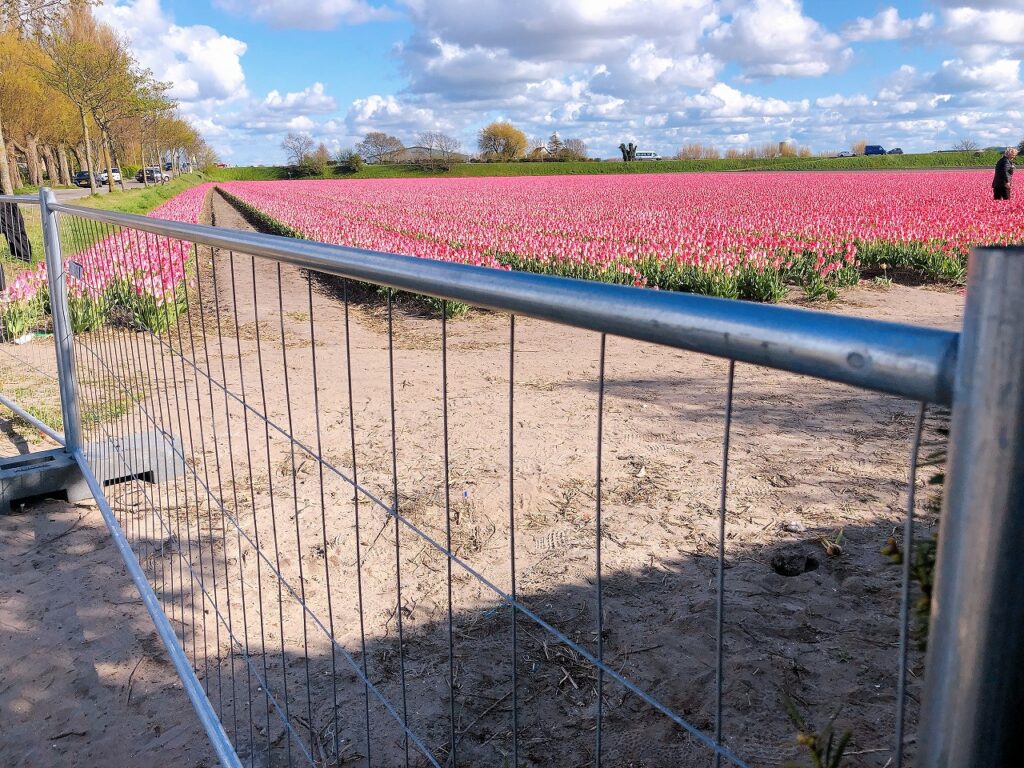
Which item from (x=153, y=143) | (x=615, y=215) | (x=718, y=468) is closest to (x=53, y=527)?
(x=718, y=468)

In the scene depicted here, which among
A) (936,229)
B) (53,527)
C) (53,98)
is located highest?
(53,98)

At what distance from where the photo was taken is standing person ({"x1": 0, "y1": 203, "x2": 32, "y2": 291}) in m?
5.49

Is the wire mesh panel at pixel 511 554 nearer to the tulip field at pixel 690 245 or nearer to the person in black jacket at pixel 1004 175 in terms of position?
the tulip field at pixel 690 245

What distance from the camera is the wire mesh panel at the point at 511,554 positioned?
2420mm

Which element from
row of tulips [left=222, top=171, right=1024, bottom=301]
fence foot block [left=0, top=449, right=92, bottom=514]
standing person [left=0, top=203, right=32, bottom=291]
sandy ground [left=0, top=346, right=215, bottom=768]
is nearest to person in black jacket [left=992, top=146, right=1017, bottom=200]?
row of tulips [left=222, top=171, right=1024, bottom=301]

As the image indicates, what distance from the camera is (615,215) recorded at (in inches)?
704

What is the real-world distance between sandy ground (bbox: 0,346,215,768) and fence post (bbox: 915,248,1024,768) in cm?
242

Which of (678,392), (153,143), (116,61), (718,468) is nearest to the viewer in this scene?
(718,468)

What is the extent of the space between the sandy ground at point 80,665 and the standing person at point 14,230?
2314mm

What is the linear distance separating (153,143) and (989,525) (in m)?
68.5

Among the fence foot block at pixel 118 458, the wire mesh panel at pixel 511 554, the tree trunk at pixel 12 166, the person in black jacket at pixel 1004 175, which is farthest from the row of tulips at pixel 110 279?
the tree trunk at pixel 12 166

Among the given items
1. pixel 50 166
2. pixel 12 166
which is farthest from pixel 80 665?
pixel 50 166

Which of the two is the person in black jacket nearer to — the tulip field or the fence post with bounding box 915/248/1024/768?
the tulip field

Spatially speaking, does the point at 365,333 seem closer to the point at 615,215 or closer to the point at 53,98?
the point at 615,215
